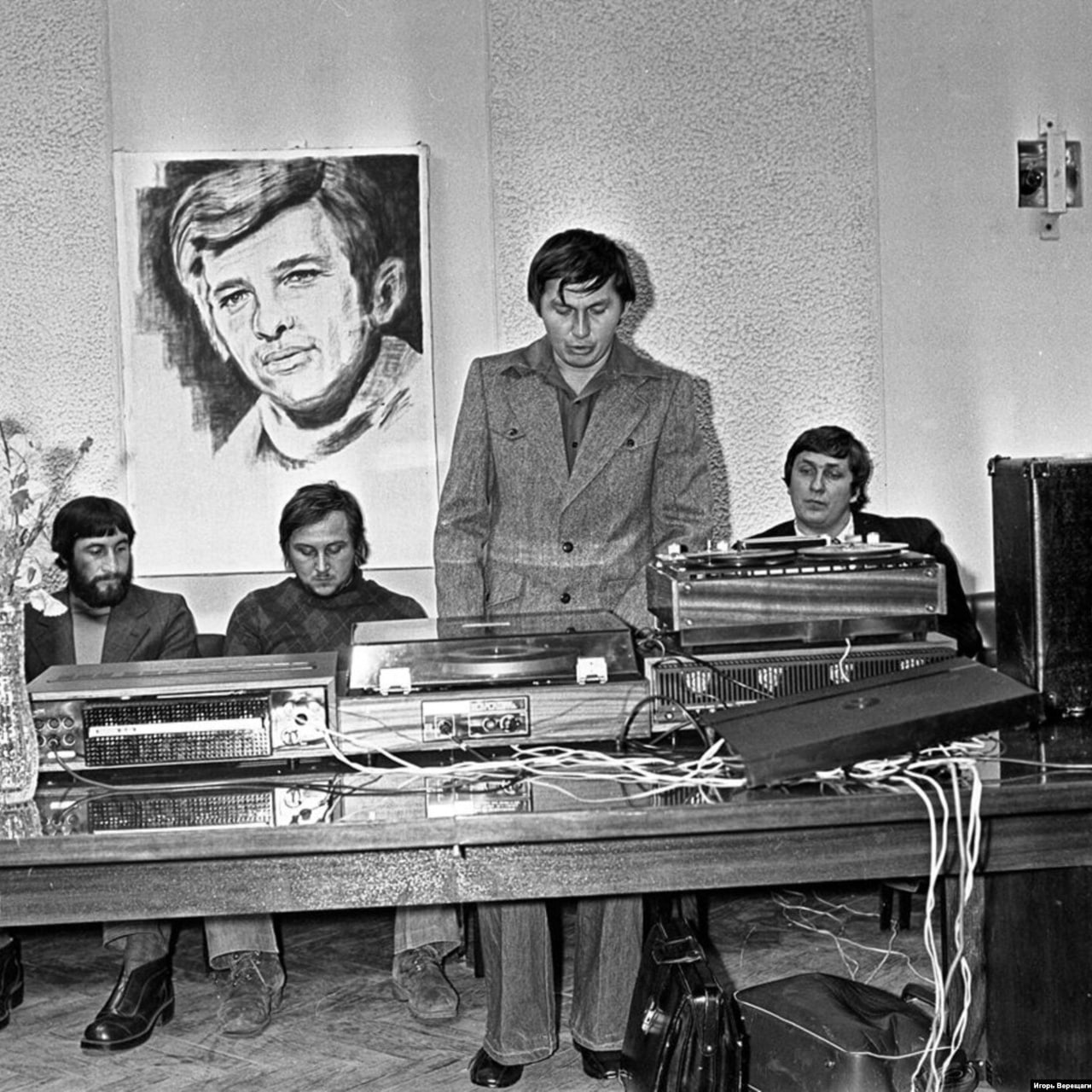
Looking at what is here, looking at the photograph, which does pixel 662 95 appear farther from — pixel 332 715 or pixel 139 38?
pixel 332 715

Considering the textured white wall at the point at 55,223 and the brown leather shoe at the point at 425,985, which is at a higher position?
the textured white wall at the point at 55,223

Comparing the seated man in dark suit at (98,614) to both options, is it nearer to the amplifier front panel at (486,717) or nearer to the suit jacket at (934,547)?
the amplifier front panel at (486,717)

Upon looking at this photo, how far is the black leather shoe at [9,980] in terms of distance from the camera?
345cm

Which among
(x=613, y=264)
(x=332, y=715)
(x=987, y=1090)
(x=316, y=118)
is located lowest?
(x=987, y=1090)

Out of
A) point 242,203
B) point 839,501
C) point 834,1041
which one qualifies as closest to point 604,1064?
point 834,1041

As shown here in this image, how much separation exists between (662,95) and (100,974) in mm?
A: 2745

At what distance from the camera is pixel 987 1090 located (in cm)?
283

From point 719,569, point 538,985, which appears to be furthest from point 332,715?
point 538,985

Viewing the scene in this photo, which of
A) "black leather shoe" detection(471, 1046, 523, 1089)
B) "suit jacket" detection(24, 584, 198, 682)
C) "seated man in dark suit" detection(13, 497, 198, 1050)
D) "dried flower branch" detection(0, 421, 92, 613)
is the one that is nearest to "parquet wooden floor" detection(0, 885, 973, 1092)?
"black leather shoe" detection(471, 1046, 523, 1089)

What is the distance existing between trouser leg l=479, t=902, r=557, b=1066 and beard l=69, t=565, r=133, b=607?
1.63m

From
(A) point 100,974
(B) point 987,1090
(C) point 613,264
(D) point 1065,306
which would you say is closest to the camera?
(B) point 987,1090

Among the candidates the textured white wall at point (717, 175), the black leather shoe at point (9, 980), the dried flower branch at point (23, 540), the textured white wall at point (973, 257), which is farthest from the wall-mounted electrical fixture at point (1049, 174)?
the black leather shoe at point (9, 980)

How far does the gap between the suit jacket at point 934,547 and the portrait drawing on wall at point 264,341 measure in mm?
1146

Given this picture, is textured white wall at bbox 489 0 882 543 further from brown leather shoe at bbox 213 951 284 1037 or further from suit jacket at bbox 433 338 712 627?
brown leather shoe at bbox 213 951 284 1037
